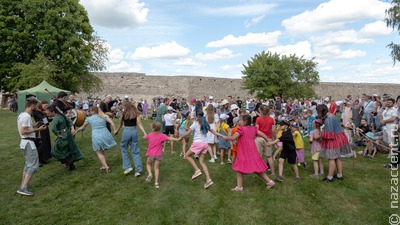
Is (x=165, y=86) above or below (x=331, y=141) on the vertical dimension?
above

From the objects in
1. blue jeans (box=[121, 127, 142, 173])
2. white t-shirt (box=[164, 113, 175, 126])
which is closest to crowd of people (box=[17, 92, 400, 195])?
blue jeans (box=[121, 127, 142, 173])

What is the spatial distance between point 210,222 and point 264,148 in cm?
287

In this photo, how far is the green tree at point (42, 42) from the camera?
Result: 2179cm

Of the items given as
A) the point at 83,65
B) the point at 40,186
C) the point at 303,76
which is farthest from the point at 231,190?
the point at 303,76

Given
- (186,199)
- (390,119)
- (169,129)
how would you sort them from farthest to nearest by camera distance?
(169,129)
(390,119)
(186,199)

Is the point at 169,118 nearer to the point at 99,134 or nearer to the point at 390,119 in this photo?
the point at 99,134

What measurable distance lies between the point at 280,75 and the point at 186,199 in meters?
28.1

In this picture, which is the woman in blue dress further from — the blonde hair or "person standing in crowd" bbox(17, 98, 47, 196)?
"person standing in crowd" bbox(17, 98, 47, 196)

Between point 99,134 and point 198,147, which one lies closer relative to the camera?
point 198,147

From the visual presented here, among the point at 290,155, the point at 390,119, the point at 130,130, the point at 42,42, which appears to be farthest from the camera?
the point at 42,42

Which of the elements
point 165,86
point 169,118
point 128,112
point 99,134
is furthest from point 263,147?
point 165,86

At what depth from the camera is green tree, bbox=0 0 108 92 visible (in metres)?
21.8

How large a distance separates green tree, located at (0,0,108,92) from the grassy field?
17722 mm

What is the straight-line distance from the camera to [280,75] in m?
31.1
